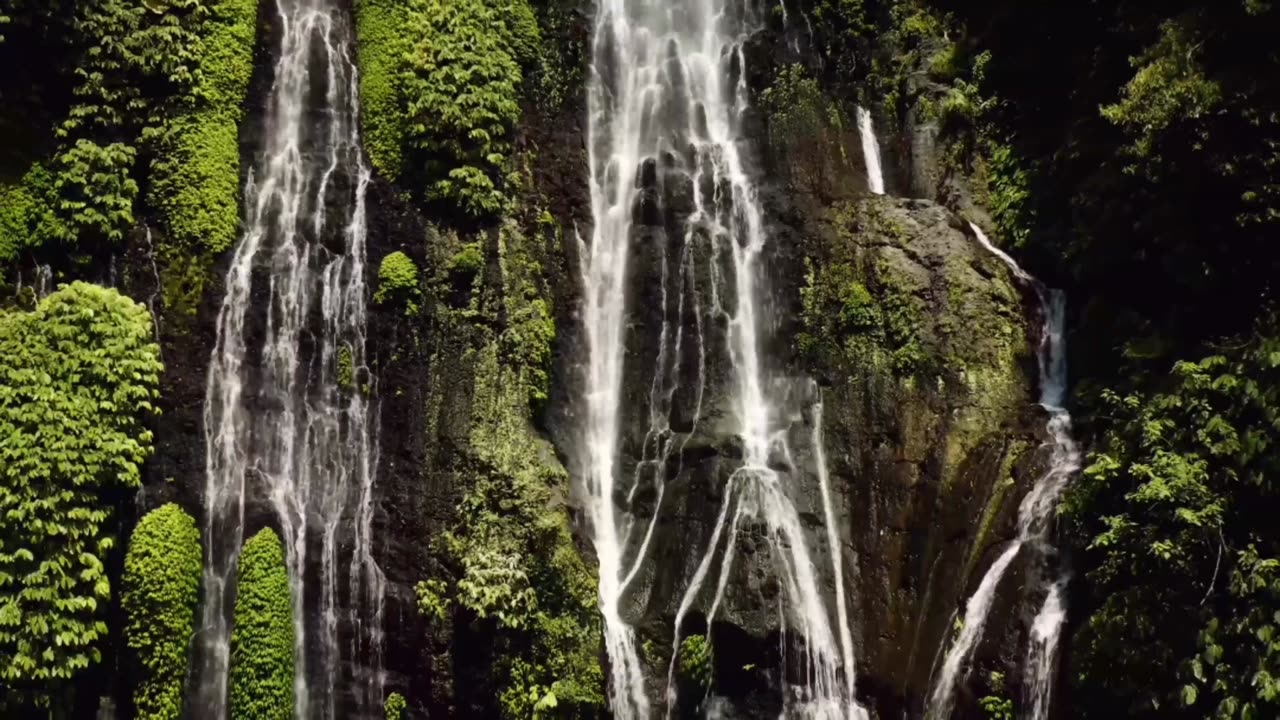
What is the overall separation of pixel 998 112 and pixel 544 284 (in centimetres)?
779

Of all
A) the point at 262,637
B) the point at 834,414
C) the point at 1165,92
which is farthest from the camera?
the point at 834,414

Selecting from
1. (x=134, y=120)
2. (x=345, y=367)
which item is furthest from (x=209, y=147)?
(x=345, y=367)

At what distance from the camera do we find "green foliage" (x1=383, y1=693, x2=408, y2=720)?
43.7 feet

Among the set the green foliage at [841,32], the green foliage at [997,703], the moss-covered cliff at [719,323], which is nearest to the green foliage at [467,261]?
the moss-covered cliff at [719,323]

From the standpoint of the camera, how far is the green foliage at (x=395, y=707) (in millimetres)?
13320

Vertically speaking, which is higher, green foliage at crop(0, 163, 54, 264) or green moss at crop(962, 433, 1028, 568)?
green foliage at crop(0, 163, 54, 264)

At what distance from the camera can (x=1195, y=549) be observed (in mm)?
10461

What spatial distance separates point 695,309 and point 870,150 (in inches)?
167

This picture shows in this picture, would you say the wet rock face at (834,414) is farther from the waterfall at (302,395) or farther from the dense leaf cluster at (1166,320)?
the waterfall at (302,395)

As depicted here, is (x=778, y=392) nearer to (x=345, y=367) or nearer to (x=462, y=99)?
(x=345, y=367)

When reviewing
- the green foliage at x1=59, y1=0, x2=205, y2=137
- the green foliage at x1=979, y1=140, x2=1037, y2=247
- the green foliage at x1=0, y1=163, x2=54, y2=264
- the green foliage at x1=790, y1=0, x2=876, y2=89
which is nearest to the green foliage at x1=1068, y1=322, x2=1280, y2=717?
the green foliage at x1=979, y1=140, x2=1037, y2=247

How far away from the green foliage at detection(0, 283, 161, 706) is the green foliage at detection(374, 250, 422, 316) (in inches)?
126

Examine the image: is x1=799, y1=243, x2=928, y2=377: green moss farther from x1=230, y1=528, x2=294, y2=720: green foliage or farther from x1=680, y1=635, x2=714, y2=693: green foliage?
x1=230, y1=528, x2=294, y2=720: green foliage

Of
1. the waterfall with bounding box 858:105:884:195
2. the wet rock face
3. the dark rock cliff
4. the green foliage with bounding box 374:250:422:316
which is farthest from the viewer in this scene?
the waterfall with bounding box 858:105:884:195
